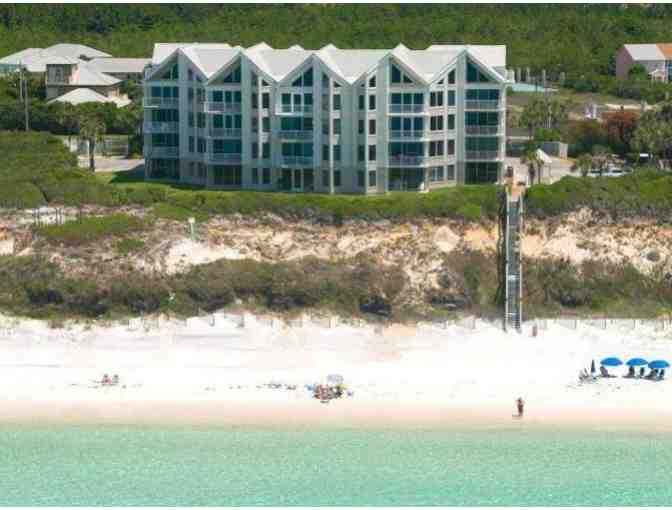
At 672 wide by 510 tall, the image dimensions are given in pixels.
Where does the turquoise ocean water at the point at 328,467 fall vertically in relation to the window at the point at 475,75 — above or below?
below

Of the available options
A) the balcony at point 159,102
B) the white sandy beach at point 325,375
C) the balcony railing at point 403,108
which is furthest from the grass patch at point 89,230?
the balcony railing at point 403,108

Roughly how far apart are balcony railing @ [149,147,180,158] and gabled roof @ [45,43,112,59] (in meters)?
47.5

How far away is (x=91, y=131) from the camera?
90.7 metres

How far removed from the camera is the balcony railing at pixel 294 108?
3177 inches

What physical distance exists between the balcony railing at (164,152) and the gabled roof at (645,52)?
51833 mm

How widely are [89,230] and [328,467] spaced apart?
22.9 m

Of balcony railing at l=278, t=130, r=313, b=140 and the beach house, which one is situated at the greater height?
the beach house

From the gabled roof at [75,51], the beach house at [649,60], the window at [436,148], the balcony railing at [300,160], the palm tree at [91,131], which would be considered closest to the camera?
the balcony railing at [300,160]

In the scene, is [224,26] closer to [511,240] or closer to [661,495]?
[511,240]

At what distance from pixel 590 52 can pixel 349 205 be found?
64927 mm

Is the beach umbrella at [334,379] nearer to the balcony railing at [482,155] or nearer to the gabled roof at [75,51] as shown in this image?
the balcony railing at [482,155]

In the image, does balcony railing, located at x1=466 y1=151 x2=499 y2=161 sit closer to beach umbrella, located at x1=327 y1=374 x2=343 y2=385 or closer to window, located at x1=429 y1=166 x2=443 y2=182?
window, located at x1=429 y1=166 x2=443 y2=182

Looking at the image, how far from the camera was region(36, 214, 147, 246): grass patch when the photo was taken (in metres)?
74.8

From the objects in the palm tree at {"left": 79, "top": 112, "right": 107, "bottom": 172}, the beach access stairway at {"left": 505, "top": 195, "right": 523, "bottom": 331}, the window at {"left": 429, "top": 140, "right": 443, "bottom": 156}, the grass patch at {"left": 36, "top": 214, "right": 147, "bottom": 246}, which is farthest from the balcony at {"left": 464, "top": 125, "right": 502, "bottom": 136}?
the palm tree at {"left": 79, "top": 112, "right": 107, "bottom": 172}
